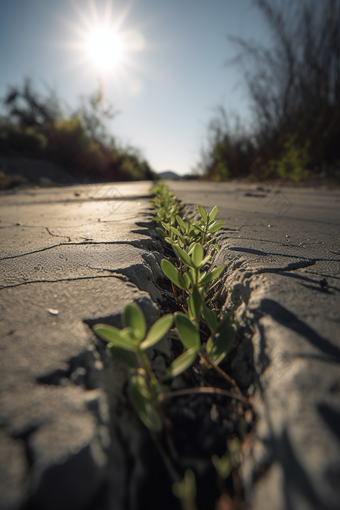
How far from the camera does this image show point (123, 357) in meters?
0.45

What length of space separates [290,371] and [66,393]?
32cm

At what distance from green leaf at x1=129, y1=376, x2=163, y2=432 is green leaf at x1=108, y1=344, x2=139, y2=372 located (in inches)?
2.5

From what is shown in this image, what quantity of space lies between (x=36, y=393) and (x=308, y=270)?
0.69 m

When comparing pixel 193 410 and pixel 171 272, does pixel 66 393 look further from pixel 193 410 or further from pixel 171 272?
pixel 171 272

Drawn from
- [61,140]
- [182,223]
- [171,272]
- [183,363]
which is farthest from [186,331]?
[61,140]

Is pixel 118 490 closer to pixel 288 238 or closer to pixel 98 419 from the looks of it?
pixel 98 419

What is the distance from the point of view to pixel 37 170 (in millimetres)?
8500

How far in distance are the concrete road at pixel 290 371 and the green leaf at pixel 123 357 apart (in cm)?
20

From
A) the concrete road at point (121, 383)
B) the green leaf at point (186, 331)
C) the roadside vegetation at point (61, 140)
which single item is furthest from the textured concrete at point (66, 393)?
the roadside vegetation at point (61, 140)

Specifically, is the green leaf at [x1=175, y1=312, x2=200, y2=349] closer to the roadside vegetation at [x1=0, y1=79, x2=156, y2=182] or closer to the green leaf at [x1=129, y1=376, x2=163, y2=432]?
the green leaf at [x1=129, y1=376, x2=163, y2=432]

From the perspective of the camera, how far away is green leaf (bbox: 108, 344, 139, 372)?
1.44 ft

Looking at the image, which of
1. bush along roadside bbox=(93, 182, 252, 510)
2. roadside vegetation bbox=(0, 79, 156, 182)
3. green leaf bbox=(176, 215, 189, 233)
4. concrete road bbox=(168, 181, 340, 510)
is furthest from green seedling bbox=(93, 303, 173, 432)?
roadside vegetation bbox=(0, 79, 156, 182)

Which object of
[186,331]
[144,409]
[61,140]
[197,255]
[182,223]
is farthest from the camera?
[61,140]

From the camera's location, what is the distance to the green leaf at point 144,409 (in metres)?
0.35
